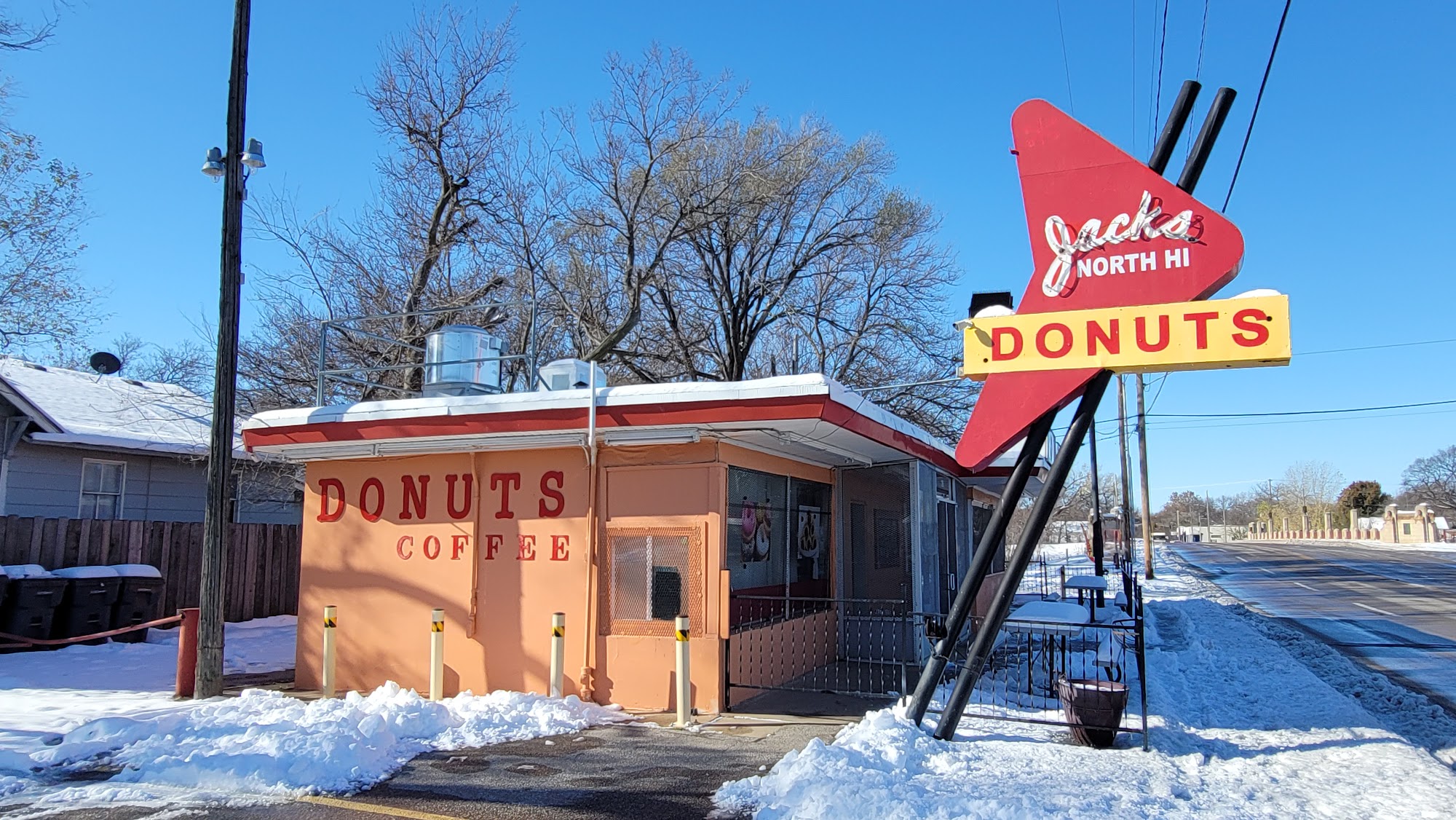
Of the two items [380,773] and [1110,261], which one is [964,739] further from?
[380,773]

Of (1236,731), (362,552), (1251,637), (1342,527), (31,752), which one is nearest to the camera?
(31,752)

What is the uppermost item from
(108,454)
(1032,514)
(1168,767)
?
(108,454)

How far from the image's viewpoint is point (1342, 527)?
297ft

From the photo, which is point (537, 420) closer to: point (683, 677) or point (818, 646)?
point (683, 677)

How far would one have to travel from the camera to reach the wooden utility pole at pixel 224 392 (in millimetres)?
9703

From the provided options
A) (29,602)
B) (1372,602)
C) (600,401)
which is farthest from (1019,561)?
(1372,602)

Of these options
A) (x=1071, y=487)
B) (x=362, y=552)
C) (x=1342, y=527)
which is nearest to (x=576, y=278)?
(x=362, y=552)

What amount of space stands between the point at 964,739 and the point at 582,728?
132 inches

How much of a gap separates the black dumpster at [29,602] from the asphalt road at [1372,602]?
707 inches

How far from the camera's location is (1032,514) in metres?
7.63

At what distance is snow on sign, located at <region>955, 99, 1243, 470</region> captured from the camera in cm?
719

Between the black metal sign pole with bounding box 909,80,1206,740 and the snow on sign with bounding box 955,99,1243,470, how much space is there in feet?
0.70

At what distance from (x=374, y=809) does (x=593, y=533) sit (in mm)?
3949

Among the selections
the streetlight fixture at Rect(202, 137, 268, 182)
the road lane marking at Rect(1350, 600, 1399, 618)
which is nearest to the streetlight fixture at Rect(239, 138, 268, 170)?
the streetlight fixture at Rect(202, 137, 268, 182)
